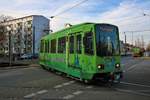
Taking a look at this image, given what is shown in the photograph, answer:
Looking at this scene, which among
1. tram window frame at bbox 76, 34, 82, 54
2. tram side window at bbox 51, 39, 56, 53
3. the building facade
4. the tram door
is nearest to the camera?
tram window frame at bbox 76, 34, 82, 54

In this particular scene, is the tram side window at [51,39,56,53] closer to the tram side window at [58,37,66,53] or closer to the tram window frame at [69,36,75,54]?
the tram side window at [58,37,66,53]

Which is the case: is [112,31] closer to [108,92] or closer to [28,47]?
[108,92]

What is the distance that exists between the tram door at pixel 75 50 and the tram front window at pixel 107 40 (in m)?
1.36

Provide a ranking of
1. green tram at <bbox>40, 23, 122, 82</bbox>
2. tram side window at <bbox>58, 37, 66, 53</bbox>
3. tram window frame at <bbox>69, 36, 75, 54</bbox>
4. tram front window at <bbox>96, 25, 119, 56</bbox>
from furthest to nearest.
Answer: tram side window at <bbox>58, 37, 66, 53</bbox> < tram window frame at <bbox>69, 36, 75, 54</bbox> < tram front window at <bbox>96, 25, 119, 56</bbox> < green tram at <bbox>40, 23, 122, 82</bbox>

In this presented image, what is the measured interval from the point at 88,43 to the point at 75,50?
1.65 meters

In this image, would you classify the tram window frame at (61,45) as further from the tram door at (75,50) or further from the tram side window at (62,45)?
the tram door at (75,50)

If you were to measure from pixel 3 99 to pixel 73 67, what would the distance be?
18.8 ft

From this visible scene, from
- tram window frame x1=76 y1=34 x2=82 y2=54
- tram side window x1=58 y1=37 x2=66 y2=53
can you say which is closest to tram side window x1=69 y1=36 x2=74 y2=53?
tram window frame x1=76 y1=34 x2=82 y2=54

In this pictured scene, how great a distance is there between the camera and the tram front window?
13.4 metres

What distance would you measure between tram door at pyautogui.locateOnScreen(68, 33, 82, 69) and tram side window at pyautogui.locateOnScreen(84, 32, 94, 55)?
27.0 inches

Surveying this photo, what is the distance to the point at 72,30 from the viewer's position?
15883 millimetres

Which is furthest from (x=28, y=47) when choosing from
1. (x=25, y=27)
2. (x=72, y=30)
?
(x=72, y=30)

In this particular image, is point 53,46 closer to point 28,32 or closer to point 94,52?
point 94,52

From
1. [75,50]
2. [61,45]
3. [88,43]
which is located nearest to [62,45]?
[61,45]
